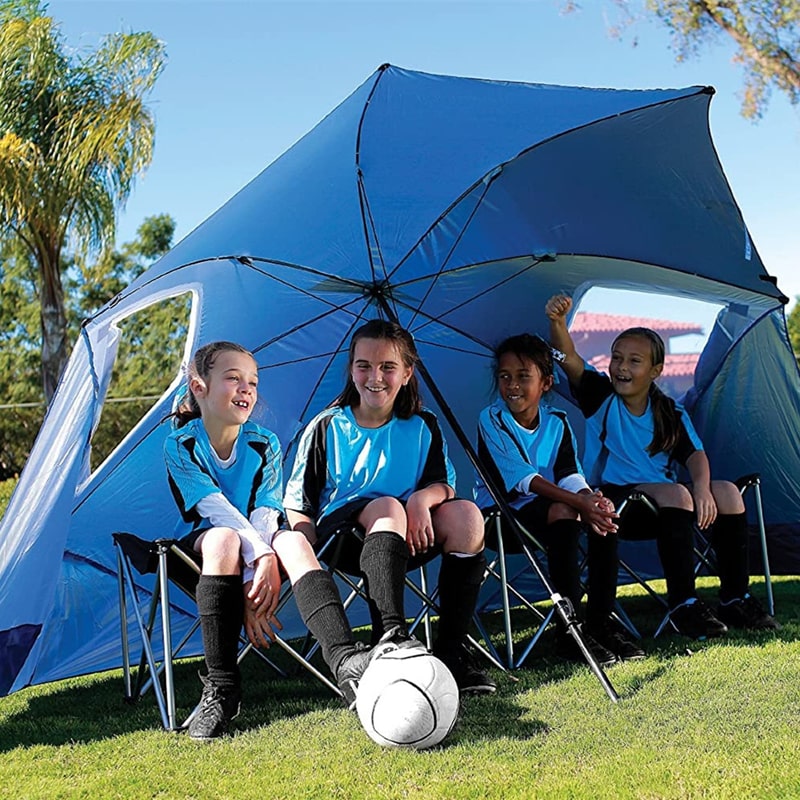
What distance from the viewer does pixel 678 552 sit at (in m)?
3.17

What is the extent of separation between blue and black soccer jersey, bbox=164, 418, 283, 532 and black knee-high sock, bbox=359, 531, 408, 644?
1.22 feet

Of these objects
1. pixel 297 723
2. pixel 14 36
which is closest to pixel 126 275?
pixel 14 36

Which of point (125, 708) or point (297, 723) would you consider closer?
point (297, 723)

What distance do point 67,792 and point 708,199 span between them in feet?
8.37

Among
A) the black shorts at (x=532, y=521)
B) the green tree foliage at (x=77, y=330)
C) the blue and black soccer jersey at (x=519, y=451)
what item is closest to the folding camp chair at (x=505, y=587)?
the black shorts at (x=532, y=521)

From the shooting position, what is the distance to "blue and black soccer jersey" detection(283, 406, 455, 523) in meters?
2.83

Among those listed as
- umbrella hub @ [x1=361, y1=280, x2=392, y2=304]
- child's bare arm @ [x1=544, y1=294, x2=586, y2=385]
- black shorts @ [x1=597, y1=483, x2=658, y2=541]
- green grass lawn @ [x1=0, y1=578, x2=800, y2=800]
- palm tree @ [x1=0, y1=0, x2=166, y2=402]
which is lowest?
green grass lawn @ [x1=0, y1=578, x2=800, y2=800]

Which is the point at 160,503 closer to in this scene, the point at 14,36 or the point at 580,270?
the point at 580,270

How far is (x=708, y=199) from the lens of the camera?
348 cm

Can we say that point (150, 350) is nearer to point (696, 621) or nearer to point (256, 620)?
point (696, 621)

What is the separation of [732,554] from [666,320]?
0.90 m

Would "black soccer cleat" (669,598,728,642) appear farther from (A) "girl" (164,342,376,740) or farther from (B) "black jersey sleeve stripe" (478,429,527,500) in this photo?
(A) "girl" (164,342,376,740)

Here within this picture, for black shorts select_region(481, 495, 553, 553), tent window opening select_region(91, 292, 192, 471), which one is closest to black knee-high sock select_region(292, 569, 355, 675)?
black shorts select_region(481, 495, 553, 553)

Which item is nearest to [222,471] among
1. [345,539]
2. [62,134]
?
[345,539]
